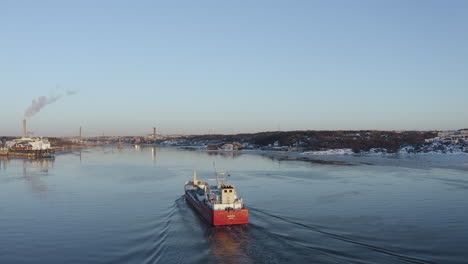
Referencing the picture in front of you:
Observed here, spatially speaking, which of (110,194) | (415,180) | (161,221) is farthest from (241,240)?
(415,180)

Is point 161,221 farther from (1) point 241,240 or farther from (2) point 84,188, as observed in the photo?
(2) point 84,188

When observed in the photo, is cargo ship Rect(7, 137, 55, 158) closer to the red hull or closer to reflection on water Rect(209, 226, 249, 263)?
the red hull

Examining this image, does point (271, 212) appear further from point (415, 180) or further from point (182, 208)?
point (415, 180)

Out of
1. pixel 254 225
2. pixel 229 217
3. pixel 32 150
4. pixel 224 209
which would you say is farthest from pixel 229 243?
pixel 32 150

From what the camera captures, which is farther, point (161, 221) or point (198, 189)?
point (198, 189)

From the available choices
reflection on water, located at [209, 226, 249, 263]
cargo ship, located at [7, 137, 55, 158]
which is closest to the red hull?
reflection on water, located at [209, 226, 249, 263]

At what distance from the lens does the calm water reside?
59.7 ft

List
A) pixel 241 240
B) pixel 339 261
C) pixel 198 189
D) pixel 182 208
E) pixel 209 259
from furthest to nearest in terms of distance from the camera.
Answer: pixel 198 189
pixel 182 208
pixel 241 240
pixel 209 259
pixel 339 261

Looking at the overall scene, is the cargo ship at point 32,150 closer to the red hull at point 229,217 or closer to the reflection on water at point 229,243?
the red hull at point 229,217

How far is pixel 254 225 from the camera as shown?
77.4 ft

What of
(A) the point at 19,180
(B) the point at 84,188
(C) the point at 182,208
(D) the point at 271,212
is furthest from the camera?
(A) the point at 19,180

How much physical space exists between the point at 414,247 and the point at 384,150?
85482 millimetres

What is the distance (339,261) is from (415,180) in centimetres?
3088

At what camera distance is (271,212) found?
88.3 ft
